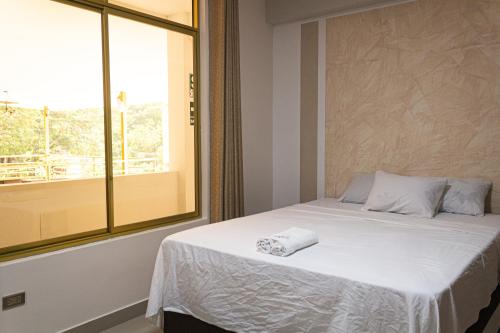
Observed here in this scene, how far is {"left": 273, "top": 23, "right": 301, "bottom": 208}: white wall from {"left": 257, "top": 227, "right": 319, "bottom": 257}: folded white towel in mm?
2148

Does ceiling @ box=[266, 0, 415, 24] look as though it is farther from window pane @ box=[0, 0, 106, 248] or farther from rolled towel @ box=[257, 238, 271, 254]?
rolled towel @ box=[257, 238, 271, 254]

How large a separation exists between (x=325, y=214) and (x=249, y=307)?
50.5 inches

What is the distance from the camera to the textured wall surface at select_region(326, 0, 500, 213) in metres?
3.24

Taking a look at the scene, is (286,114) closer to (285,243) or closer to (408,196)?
(408,196)

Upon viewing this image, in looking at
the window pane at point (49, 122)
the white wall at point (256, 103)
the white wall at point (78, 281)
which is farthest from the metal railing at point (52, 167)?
the white wall at point (256, 103)

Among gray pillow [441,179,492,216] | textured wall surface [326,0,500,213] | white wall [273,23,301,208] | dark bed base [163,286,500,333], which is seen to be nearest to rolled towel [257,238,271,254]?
dark bed base [163,286,500,333]

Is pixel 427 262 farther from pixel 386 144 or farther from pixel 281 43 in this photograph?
pixel 281 43

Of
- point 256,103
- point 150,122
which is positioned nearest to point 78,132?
point 150,122

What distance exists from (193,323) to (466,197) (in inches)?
88.7

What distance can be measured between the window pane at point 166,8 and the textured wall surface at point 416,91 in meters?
1.41

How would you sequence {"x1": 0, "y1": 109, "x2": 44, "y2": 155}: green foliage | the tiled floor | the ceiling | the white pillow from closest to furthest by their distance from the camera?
{"x1": 0, "y1": 109, "x2": 44, "y2": 155}: green foliage
the tiled floor
the white pillow
the ceiling

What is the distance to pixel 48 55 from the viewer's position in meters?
2.84

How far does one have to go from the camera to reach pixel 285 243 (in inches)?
80.7

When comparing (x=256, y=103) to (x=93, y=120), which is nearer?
(x=93, y=120)
